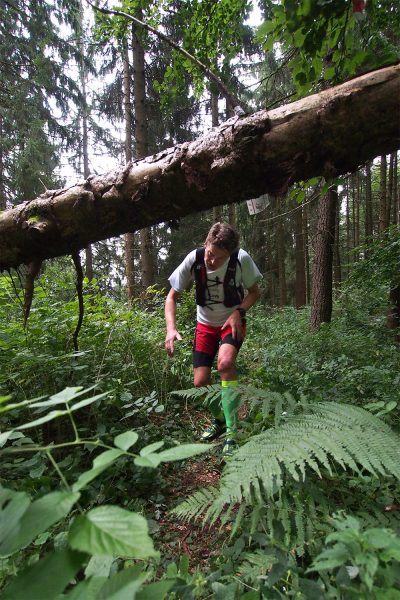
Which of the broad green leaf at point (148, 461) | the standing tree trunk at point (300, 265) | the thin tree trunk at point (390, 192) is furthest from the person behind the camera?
the standing tree trunk at point (300, 265)

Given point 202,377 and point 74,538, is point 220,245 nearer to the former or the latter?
point 202,377

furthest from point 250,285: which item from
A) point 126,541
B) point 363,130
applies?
point 126,541

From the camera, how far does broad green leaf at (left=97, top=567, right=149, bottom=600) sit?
53 centimetres

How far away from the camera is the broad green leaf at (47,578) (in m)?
0.51

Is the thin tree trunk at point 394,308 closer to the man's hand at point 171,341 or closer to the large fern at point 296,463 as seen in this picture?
the man's hand at point 171,341

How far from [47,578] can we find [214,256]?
9.62ft

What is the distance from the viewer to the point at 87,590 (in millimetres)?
562

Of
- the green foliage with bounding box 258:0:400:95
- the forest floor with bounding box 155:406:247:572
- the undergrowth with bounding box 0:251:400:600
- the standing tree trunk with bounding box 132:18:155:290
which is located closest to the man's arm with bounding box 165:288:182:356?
the undergrowth with bounding box 0:251:400:600

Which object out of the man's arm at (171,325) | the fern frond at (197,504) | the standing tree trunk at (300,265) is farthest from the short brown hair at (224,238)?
the standing tree trunk at (300,265)

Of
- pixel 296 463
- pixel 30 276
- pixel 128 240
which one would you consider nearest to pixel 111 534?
pixel 296 463

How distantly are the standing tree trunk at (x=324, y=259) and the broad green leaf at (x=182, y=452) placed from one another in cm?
684

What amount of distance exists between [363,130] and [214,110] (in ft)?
45.0

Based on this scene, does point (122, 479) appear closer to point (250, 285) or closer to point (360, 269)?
point (250, 285)

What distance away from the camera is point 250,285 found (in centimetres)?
346
